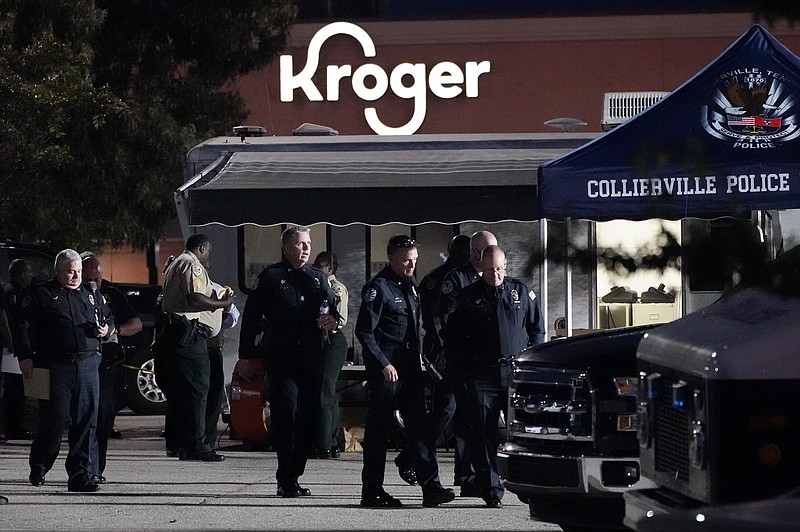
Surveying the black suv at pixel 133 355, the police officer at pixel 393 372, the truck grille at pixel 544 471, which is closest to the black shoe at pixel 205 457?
the police officer at pixel 393 372

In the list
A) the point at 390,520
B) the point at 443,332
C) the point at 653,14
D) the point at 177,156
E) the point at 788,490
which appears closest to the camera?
the point at 788,490

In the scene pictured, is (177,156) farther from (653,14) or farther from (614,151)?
(614,151)

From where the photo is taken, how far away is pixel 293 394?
33.7 feet

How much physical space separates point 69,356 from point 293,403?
150cm

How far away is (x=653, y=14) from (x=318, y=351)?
70.8 ft

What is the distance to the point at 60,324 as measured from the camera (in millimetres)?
10477

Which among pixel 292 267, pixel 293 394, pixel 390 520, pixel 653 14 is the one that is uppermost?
pixel 653 14

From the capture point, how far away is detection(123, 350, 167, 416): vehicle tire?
17.0m

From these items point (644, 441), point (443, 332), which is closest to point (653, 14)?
point (443, 332)

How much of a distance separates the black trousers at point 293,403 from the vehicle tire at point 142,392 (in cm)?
686

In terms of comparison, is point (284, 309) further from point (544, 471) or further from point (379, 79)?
point (379, 79)

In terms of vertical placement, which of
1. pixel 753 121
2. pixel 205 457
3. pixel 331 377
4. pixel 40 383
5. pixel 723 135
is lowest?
pixel 205 457

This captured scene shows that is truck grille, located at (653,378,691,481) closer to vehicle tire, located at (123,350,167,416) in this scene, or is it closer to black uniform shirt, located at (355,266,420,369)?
black uniform shirt, located at (355,266,420,369)

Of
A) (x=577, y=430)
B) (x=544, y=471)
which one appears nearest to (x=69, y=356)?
(x=544, y=471)
